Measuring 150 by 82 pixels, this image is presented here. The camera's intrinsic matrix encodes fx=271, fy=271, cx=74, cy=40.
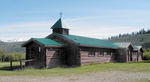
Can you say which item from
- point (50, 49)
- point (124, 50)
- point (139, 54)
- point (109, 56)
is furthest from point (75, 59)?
point (139, 54)

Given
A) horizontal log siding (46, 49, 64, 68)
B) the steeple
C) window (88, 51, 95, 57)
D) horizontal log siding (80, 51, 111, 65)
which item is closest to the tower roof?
the steeple

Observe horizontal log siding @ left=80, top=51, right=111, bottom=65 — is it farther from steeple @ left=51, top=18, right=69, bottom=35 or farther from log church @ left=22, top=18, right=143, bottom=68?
steeple @ left=51, top=18, right=69, bottom=35

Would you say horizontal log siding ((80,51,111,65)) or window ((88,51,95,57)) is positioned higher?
A: window ((88,51,95,57))

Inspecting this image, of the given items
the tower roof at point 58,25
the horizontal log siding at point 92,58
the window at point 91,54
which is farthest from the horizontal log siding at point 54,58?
the tower roof at point 58,25

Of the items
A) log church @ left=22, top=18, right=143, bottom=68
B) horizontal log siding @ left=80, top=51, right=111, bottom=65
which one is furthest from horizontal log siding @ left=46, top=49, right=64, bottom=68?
horizontal log siding @ left=80, top=51, right=111, bottom=65

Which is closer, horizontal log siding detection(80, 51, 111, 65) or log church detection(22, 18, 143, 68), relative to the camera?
log church detection(22, 18, 143, 68)

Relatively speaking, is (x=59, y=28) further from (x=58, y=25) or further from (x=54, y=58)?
(x=54, y=58)

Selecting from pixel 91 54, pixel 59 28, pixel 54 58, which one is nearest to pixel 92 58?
pixel 91 54

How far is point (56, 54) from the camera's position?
37.4m

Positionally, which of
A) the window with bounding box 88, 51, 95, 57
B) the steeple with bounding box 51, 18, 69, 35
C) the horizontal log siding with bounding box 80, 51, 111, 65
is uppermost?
the steeple with bounding box 51, 18, 69, 35

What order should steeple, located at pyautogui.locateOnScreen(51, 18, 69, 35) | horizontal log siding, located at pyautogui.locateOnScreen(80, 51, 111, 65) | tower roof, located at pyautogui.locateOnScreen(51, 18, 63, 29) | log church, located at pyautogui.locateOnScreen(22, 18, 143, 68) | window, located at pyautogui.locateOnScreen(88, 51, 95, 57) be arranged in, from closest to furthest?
log church, located at pyautogui.locateOnScreen(22, 18, 143, 68)
horizontal log siding, located at pyautogui.locateOnScreen(80, 51, 111, 65)
window, located at pyautogui.locateOnScreen(88, 51, 95, 57)
steeple, located at pyautogui.locateOnScreen(51, 18, 69, 35)
tower roof, located at pyautogui.locateOnScreen(51, 18, 63, 29)

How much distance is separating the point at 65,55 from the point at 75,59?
1639 millimetres

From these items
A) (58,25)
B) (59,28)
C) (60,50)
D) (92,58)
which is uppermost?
(58,25)

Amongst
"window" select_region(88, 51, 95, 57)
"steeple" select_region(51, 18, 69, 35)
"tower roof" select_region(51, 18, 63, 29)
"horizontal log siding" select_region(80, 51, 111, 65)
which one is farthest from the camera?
"tower roof" select_region(51, 18, 63, 29)
